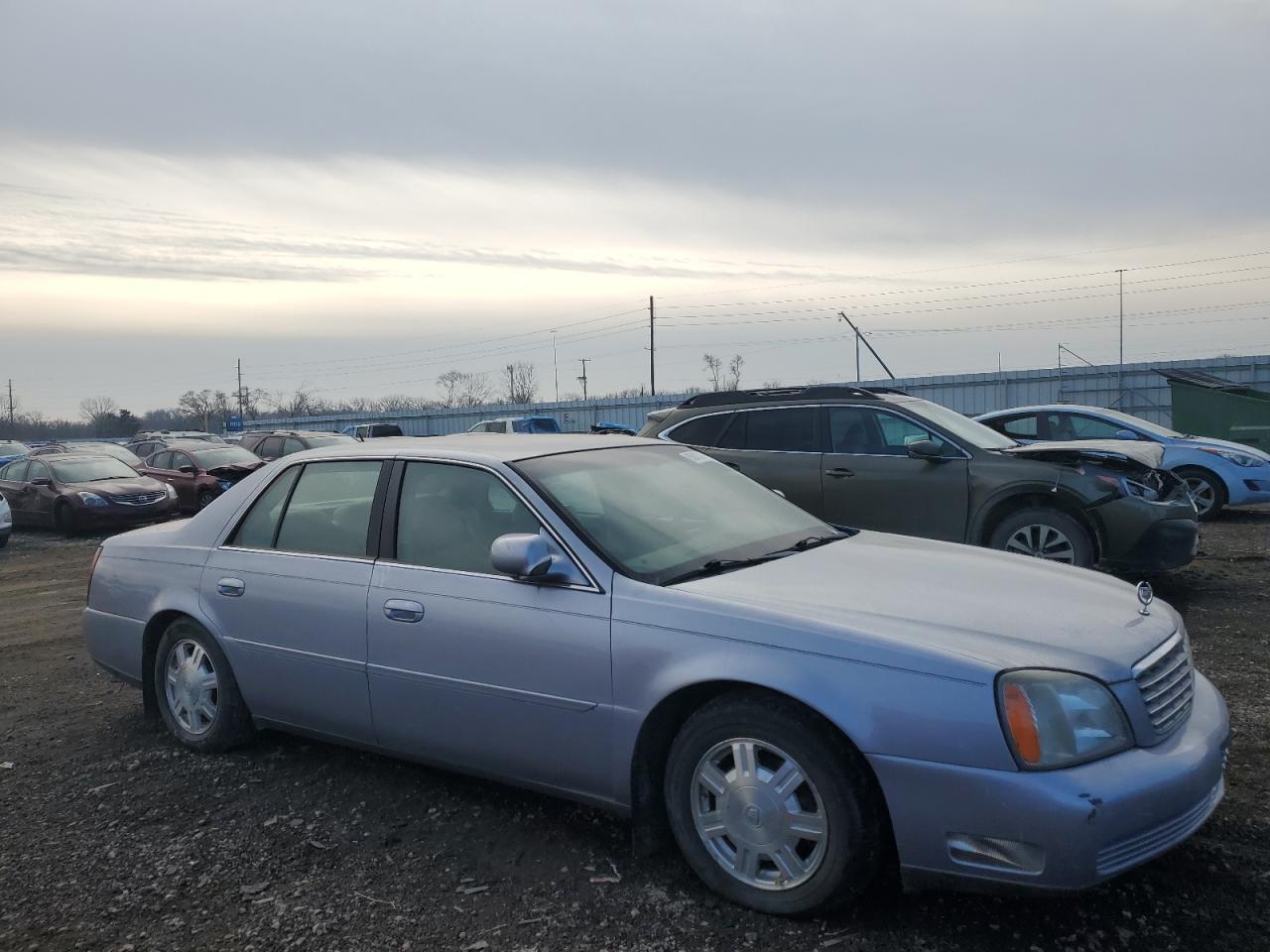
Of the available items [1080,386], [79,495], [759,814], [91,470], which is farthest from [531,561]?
[1080,386]

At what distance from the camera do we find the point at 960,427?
8.01 m

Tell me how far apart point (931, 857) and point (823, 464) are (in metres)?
5.56

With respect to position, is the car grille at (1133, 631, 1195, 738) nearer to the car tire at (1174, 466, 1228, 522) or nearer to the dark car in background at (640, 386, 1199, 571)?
the dark car in background at (640, 386, 1199, 571)

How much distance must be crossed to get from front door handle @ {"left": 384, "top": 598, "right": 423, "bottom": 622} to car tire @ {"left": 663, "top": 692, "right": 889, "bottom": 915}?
3.91 ft

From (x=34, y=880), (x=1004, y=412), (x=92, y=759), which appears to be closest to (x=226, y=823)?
(x=34, y=880)

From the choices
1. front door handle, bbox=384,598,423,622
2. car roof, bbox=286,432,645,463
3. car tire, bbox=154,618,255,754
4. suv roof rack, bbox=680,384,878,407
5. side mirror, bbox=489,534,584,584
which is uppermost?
suv roof rack, bbox=680,384,878,407

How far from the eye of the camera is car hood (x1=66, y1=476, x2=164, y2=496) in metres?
16.1

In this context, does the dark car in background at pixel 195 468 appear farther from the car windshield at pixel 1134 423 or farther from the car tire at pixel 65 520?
the car windshield at pixel 1134 423

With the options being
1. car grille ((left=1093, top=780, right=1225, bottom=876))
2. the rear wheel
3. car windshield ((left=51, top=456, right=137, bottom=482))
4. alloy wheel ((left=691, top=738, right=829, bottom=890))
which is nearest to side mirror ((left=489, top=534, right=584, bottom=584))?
alloy wheel ((left=691, top=738, right=829, bottom=890))

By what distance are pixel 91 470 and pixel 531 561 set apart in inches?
644

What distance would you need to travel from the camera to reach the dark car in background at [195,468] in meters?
18.0

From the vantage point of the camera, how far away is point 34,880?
3506 millimetres

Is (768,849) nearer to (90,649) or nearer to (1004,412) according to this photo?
(90,649)

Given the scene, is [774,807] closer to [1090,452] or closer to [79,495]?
[1090,452]
